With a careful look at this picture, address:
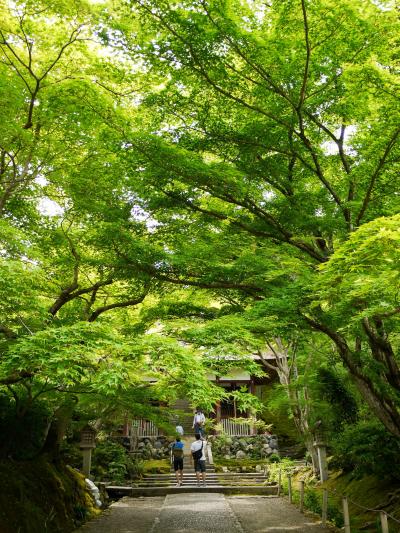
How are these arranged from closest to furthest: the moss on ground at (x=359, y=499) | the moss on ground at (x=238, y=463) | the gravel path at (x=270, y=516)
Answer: the gravel path at (x=270, y=516) → the moss on ground at (x=359, y=499) → the moss on ground at (x=238, y=463)

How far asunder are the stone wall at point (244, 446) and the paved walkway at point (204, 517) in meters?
7.10

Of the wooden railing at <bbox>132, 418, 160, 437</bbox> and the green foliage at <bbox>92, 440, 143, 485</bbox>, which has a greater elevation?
the wooden railing at <bbox>132, 418, 160, 437</bbox>

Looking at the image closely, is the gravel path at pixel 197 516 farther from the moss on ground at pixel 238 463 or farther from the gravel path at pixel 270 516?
the moss on ground at pixel 238 463

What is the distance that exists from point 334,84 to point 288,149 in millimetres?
1281

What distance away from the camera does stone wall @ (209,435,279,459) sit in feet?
68.6

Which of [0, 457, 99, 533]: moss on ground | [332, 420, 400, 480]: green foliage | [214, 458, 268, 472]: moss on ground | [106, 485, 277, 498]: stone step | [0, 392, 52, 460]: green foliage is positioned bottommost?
[106, 485, 277, 498]: stone step

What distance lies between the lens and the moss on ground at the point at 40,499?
8141mm

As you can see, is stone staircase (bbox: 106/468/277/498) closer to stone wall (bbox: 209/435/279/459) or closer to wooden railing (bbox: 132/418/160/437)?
stone wall (bbox: 209/435/279/459)

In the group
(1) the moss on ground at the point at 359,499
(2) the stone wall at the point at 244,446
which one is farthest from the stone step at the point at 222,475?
(1) the moss on ground at the point at 359,499

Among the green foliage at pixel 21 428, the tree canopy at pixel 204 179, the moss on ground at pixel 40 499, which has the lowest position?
the moss on ground at pixel 40 499

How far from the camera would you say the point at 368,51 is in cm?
645

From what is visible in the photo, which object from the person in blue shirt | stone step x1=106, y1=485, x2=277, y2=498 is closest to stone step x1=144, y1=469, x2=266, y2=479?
the person in blue shirt

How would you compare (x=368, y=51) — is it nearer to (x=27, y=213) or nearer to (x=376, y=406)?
(x=376, y=406)

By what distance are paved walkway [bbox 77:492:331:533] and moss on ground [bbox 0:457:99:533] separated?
540 millimetres
